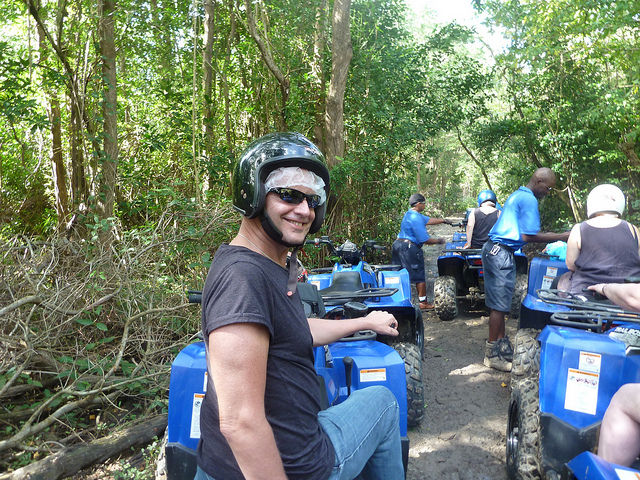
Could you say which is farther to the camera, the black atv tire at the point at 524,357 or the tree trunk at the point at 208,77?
the tree trunk at the point at 208,77

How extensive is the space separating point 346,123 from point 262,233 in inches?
368

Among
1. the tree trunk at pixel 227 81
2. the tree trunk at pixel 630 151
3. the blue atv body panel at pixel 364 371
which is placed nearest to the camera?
the blue atv body panel at pixel 364 371

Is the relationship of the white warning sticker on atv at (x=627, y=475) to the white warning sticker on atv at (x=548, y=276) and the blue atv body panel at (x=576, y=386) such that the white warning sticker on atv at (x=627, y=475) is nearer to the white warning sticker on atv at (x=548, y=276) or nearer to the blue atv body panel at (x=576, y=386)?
the blue atv body panel at (x=576, y=386)

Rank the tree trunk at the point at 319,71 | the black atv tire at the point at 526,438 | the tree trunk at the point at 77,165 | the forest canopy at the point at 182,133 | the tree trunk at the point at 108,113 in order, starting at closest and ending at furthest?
1. the black atv tire at the point at 526,438
2. the forest canopy at the point at 182,133
3. the tree trunk at the point at 108,113
4. the tree trunk at the point at 77,165
5. the tree trunk at the point at 319,71

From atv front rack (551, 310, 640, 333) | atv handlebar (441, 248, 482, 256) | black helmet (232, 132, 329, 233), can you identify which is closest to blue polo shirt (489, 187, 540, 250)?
atv handlebar (441, 248, 482, 256)

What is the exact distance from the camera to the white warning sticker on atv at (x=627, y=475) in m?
1.86

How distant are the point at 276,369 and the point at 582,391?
2007 millimetres

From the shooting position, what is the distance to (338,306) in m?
3.76

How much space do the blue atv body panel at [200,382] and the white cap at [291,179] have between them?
3.17ft

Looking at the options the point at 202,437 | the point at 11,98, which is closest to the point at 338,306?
the point at 202,437

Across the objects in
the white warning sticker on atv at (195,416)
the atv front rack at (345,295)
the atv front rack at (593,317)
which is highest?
the atv front rack at (593,317)

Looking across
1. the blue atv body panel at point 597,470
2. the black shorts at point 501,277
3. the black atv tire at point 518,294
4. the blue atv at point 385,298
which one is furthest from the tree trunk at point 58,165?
the blue atv body panel at point 597,470

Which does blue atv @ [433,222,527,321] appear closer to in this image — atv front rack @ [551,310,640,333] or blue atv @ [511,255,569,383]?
blue atv @ [511,255,569,383]

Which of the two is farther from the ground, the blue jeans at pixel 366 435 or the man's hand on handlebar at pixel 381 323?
the man's hand on handlebar at pixel 381 323
